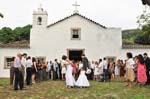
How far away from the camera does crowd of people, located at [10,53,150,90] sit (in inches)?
874

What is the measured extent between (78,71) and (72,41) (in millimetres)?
15047

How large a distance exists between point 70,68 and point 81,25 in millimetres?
19968

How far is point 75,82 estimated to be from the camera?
75.6 feet

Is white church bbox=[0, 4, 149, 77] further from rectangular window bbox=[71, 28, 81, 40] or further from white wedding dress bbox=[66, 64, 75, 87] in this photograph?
white wedding dress bbox=[66, 64, 75, 87]

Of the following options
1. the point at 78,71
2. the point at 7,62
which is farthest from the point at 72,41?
the point at 78,71

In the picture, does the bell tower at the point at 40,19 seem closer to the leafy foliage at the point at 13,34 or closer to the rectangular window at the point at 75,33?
the rectangular window at the point at 75,33

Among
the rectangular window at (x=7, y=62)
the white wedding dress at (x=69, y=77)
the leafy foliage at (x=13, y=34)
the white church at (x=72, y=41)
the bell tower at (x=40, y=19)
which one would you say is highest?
the leafy foliage at (x=13, y=34)

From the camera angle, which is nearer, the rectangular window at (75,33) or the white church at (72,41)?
the white church at (72,41)

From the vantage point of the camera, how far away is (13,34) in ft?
246

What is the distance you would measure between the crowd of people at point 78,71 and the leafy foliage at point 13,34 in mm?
40255

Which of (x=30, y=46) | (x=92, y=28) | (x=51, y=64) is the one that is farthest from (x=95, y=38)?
(x=51, y=64)

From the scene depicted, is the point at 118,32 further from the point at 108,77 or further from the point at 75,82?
the point at 75,82

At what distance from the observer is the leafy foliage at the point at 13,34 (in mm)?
73537

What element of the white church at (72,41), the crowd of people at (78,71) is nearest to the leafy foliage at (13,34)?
the white church at (72,41)
